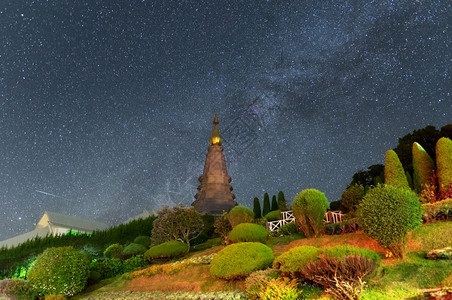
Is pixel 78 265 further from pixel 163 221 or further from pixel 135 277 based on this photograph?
pixel 163 221

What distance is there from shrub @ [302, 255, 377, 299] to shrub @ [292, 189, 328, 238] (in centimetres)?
881

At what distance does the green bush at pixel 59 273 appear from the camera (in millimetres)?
18484

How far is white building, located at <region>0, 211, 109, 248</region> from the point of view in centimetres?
5466

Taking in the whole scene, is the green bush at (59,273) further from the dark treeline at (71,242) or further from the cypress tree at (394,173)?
the cypress tree at (394,173)

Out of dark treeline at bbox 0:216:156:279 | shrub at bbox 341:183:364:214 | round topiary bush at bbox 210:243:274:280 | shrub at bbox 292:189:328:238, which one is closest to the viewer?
round topiary bush at bbox 210:243:274:280

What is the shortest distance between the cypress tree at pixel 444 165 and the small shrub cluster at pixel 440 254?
10421 millimetres

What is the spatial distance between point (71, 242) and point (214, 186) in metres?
22.7

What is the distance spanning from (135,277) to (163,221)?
36.7 ft

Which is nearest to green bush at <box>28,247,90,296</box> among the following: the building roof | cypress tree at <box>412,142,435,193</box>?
cypress tree at <box>412,142,435,193</box>

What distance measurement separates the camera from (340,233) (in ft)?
63.1

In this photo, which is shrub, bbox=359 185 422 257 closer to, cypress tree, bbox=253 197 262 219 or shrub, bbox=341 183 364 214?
shrub, bbox=341 183 364 214

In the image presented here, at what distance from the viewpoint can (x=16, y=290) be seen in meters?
18.0

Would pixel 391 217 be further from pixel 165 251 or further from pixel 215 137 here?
pixel 215 137

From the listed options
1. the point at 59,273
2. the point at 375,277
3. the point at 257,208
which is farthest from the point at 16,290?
the point at 257,208
